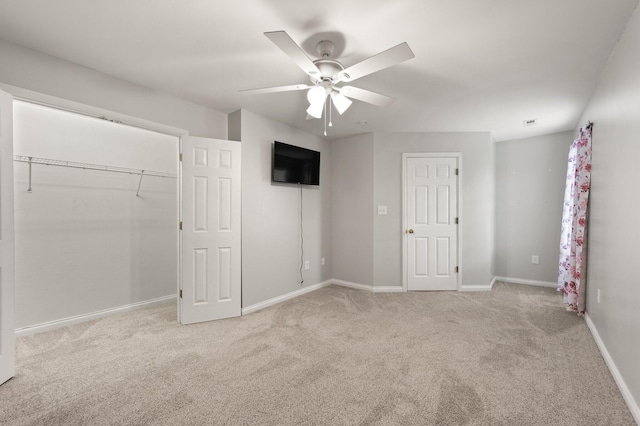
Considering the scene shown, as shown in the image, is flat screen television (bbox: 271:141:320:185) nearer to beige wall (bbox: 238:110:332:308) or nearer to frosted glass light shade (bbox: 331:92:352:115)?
beige wall (bbox: 238:110:332:308)

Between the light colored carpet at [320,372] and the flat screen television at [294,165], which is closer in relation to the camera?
the light colored carpet at [320,372]

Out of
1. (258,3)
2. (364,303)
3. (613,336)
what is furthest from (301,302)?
(258,3)

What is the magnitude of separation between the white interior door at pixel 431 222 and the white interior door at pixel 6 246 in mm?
4131

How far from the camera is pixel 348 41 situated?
2023mm

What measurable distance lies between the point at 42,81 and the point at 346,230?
3.73 meters

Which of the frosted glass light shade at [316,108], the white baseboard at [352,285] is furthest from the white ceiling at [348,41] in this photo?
the white baseboard at [352,285]

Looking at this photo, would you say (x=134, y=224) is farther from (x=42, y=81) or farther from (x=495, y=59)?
(x=495, y=59)

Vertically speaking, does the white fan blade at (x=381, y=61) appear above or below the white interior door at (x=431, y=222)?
above

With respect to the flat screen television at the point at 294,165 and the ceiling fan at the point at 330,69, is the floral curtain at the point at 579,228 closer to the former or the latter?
the ceiling fan at the point at 330,69

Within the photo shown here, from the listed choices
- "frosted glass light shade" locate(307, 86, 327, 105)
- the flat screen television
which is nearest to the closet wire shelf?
the flat screen television

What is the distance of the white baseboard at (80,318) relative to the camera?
275cm

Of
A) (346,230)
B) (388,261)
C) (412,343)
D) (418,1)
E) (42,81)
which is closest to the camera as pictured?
(418,1)

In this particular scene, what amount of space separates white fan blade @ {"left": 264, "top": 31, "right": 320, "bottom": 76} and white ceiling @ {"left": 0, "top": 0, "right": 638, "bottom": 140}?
0.25 meters

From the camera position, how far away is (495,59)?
2.28 metres
